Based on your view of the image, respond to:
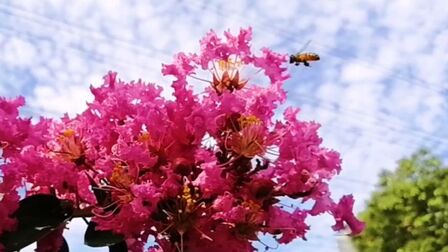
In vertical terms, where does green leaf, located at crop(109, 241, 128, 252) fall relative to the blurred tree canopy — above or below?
below

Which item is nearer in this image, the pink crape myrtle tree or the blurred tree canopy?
the pink crape myrtle tree

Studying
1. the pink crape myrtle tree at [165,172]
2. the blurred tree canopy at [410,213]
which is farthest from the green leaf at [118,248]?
the blurred tree canopy at [410,213]

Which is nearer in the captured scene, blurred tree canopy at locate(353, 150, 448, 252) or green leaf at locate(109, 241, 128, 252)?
green leaf at locate(109, 241, 128, 252)

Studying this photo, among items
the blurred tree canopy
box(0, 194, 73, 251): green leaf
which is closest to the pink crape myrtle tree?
box(0, 194, 73, 251): green leaf

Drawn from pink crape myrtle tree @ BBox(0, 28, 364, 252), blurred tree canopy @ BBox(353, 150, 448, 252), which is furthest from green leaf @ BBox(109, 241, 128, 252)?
blurred tree canopy @ BBox(353, 150, 448, 252)

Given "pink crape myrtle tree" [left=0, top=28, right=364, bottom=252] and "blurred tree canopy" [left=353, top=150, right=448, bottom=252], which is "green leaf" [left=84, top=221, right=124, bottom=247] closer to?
"pink crape myrtle tree" [left=0, top=28, right=364, bottom=252]

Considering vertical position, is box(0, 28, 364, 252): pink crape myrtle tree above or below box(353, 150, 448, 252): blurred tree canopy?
below
